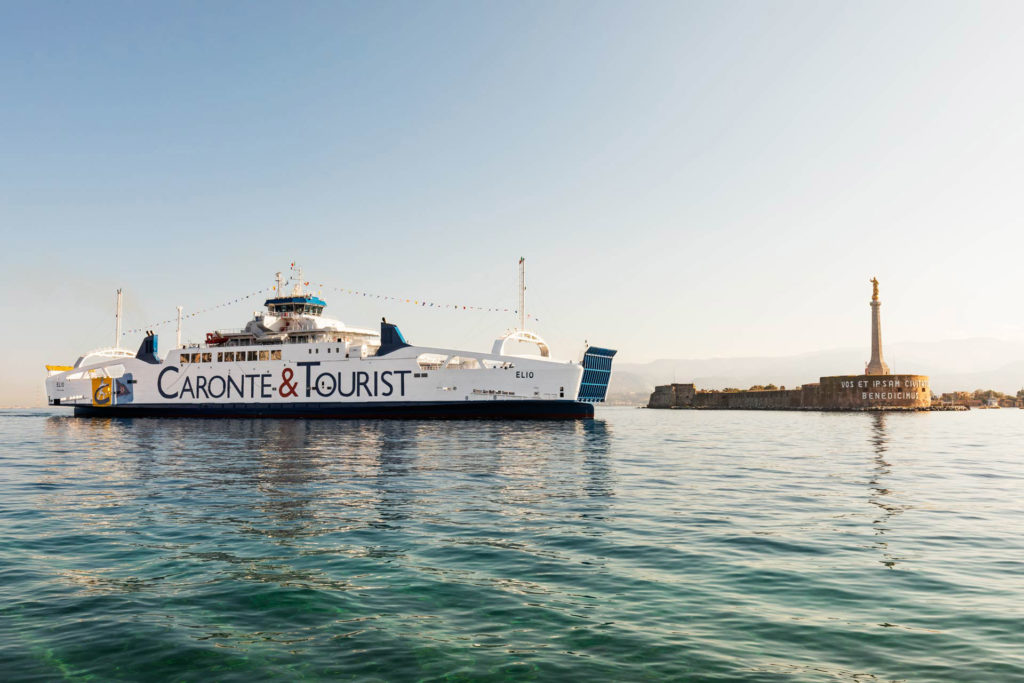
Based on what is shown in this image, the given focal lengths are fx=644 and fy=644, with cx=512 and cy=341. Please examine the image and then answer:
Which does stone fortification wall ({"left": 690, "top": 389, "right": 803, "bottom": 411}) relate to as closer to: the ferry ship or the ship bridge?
the ferry ship

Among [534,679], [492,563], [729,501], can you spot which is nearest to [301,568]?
[492,563]

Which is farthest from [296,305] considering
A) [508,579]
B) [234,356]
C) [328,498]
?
[508,579]

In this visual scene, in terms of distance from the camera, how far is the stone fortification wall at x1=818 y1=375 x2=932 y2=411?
11144 cm

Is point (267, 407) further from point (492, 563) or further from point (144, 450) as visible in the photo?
point (492, 563)

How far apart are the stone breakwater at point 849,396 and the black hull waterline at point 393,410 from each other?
256 feet

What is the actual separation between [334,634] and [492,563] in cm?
308

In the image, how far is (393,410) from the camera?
5525 cm

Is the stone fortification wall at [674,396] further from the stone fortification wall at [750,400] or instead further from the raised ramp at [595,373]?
the raised ramp at [595,373]

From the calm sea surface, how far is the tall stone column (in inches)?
4344

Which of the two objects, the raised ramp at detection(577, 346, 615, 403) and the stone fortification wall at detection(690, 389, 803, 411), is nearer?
the raised ramp at detection(577, 346, 615, 403)

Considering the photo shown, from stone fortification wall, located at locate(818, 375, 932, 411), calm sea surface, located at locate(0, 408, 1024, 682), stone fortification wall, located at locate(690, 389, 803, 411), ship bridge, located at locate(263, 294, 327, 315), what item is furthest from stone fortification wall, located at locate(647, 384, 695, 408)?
calm sea surface, located at locate(0, 408, 1024, 682)

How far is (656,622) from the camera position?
21.7ft

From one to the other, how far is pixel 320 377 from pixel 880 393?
9725 cm

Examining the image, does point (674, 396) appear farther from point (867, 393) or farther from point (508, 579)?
point (508, 579)
